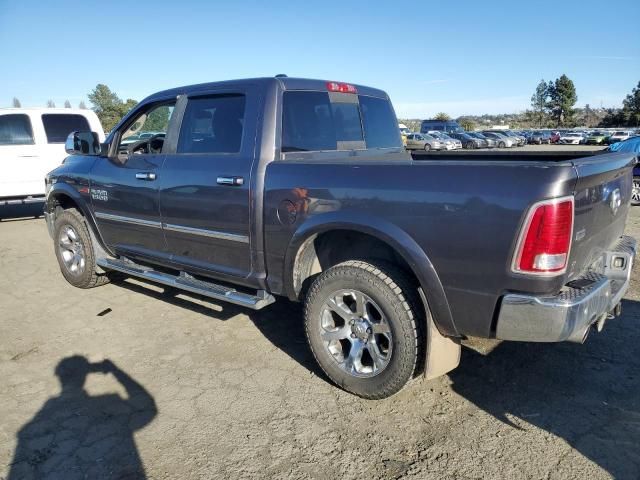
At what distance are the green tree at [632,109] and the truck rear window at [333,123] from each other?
83291mm

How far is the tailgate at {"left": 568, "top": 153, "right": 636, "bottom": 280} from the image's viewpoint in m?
2.38

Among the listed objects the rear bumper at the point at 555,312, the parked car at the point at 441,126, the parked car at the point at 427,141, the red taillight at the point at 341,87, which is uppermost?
the red taillight at the point at 341,87

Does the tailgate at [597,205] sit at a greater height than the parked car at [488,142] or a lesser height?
greater

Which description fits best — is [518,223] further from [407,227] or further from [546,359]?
[546,359]

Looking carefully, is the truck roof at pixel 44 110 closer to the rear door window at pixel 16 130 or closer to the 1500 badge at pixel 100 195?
the rear door window at pixel 16 130

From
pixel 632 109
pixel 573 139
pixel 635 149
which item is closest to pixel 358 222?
pixel 635 149

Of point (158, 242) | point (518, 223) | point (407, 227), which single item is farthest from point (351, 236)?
point (158, 242)

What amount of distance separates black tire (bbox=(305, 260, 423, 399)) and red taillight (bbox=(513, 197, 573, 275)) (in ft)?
2.26

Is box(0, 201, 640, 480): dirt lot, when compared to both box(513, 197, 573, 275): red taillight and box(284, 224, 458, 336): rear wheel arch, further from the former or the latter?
box(513, 197, 573, 275): red taillight

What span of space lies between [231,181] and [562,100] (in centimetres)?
9857

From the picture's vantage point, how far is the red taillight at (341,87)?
12.7ft

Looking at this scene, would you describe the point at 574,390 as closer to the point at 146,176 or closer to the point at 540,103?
the point at 146,176

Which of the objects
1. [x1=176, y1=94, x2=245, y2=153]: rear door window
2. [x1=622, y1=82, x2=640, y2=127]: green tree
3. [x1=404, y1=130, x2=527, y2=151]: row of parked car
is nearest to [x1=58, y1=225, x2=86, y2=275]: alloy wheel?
[x1=176, y1=94, x2=245, y2=153]: rear door window

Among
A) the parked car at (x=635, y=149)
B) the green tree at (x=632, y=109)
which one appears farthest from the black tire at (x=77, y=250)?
the green tree at (x=632, y=109)
